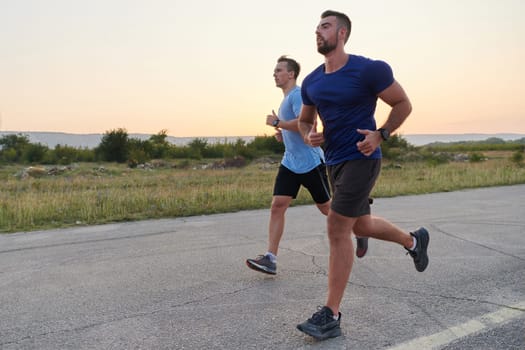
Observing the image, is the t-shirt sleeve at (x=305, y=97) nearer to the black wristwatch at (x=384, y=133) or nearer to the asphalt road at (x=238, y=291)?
the black wristwatch at (x=384, y=133)

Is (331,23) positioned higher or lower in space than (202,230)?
higher

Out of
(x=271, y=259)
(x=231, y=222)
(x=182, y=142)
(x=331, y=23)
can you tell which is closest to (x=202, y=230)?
(x=231, y=222)

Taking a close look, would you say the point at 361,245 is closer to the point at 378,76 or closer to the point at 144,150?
the point at 378,76

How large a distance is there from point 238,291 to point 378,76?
2.25 m

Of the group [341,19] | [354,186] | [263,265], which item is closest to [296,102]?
[341,19]

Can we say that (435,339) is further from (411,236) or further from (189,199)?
(189,199)

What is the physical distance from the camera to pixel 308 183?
16.6 ft

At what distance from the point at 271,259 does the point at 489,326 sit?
2.09m

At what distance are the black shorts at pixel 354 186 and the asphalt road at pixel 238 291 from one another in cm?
85

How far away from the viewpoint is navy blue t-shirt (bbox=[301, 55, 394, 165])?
11.0 feet

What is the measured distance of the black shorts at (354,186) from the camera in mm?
3410

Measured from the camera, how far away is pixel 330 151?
3619mm

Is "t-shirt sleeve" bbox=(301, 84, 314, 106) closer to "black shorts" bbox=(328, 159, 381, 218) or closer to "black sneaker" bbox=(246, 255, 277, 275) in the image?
"black shorts" bbox=(328, 159, 381, 218)

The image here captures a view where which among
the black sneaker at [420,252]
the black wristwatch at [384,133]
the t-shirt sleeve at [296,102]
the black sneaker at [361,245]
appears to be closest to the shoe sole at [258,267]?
the black sneaker at [361,245]
